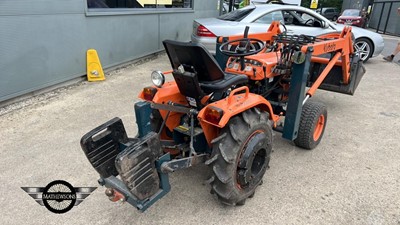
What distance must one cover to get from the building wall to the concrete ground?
474mm

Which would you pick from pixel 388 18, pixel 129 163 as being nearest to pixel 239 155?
pixel 129 163

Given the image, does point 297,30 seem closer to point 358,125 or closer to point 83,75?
point 358,125

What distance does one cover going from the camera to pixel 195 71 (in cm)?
238

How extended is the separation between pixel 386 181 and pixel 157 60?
6.67 meters

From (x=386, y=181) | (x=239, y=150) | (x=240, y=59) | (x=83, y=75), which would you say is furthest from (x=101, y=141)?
(x=83, y=75)

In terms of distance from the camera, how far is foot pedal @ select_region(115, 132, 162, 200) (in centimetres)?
193

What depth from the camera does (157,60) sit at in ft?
28.1

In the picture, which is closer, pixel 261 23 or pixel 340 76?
pixel 340 76

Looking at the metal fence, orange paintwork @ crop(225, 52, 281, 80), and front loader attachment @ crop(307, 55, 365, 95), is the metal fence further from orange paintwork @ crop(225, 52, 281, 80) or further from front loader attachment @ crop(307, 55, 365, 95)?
orange paintwork @ crop(225, 52, 281, 80)

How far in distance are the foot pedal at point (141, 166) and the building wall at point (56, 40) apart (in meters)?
3.64

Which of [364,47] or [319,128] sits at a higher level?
[364,47]

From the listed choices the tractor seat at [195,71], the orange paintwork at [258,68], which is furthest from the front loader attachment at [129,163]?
the orange paintwork at [258,68]

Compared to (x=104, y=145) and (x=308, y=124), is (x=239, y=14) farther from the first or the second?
(x=104, y=145)

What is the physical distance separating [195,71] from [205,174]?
1191 mm
